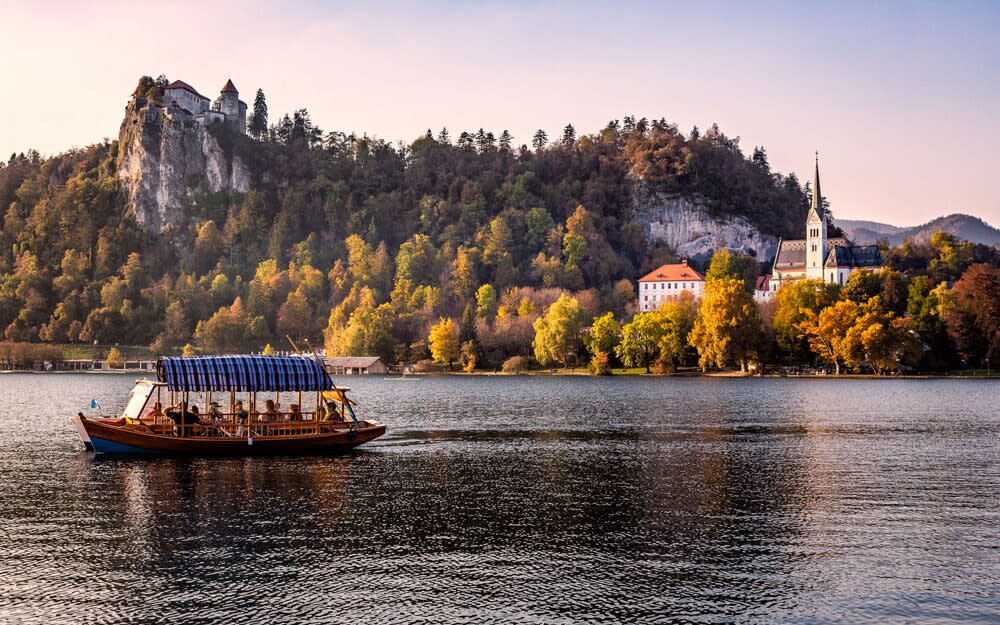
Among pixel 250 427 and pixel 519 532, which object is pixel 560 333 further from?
pixel 519 532

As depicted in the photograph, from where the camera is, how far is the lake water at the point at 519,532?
85.3 ft

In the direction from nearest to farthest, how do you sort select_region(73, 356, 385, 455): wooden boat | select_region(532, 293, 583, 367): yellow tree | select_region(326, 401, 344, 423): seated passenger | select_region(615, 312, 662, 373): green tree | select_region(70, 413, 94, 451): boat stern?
select_region(70, 413, 94, 451): boat stern → select_region(73, 356, 385, 455): wooden boat → select_region(326, 401, 344, 423): seated passenger → select_region(615, 312, 662, 373): green tree → select_region(532, 293, 583, 367): yellow tree

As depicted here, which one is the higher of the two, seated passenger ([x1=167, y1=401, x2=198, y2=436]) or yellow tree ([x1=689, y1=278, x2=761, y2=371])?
yellow tree ([x1=689, y1=278, x2=761, y2=371])

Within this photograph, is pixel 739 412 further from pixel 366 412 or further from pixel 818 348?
pixel 818 348

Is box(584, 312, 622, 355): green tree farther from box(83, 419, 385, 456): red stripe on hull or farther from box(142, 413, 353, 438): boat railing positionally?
box(83, 419, 385, 456): red stripe on hull

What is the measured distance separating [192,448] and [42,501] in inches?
641

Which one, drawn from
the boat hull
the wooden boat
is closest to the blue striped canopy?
the wooden boat

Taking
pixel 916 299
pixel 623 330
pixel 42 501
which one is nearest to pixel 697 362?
pixel 623 330

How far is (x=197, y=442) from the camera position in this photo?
187ft

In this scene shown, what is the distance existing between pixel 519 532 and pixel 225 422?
29.9 metres

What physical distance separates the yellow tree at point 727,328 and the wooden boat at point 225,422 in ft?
366

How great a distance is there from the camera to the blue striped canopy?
5759cm

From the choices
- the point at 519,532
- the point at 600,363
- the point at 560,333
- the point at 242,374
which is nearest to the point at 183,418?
the point at 242,374

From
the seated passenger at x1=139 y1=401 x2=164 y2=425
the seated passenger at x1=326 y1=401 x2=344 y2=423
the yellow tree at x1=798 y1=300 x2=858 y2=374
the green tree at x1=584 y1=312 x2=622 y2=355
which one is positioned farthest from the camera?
the green tree at x1=584 y1=312 x2=622 y2=355
